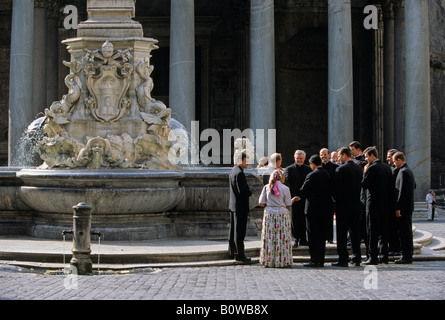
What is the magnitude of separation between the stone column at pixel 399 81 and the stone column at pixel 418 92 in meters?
5.12

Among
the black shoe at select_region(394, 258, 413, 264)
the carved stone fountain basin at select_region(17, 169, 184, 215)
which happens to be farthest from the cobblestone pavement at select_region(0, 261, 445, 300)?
the carved stone fountain basin at select_region(17, 169, 184, 215)

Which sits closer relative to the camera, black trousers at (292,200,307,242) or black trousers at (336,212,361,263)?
black trousers at (336,212,361,263)

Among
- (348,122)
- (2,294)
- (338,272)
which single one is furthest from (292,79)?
(2,294)

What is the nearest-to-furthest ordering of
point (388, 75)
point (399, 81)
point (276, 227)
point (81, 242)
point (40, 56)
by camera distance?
1. point (81, 242)
2. point (276, 227)
3. point (40, 56)
4. point (399, 81)
5. point (388, 75)

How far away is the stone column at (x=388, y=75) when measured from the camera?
34.1 metres

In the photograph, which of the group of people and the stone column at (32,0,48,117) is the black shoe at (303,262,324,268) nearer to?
the group of people

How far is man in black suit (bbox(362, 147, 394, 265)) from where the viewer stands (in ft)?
34.7

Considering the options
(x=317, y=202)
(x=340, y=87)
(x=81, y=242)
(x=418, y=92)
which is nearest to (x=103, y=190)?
(x=81, y=242)

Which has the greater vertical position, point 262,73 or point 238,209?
point 262,73

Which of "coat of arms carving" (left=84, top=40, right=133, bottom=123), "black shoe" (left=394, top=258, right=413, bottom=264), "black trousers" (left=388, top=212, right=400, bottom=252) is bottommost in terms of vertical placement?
"black shoe" (left=394, top=258, right=413, bottom=264)

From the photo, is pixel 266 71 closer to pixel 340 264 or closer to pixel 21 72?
pixel 21 72

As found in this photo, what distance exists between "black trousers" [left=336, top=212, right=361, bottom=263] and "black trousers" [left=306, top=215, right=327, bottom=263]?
22cm

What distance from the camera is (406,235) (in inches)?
426

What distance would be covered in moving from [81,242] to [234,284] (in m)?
1.95
